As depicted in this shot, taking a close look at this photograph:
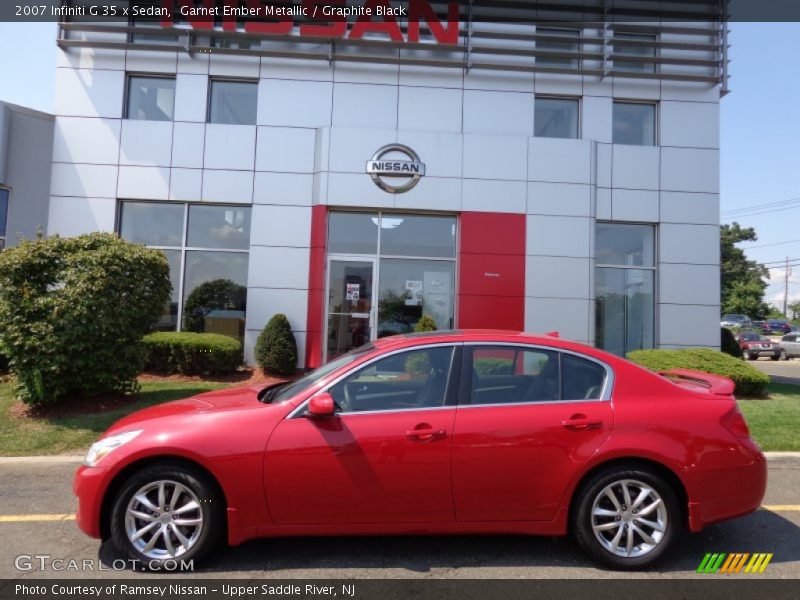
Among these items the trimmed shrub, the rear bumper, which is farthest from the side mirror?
the trimmed shrub

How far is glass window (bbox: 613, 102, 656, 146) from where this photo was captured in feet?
41.4

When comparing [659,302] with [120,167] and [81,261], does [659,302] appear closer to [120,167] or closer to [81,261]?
[81,261]

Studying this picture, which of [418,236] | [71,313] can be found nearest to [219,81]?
[418,236]

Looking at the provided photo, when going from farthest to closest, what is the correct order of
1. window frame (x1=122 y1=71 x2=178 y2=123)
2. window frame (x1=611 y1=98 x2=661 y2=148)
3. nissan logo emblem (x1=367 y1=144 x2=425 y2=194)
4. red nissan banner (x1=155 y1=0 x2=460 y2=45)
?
1. window frame (x1=611 y1=98 x2=661 y2=148)
2. window frame (x1=122 y1=71 x2=178 y2=123)
3. red nissan banner (x1=155 y1=0 x2=460 y2=45)
4. nissan logo emblem (x1=367 y1=144 x2=425 y2=194)

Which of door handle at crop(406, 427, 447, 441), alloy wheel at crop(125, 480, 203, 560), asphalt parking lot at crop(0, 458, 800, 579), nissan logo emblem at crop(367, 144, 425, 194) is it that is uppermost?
nissan logo emblem at crop(367, 144, 425, 194)

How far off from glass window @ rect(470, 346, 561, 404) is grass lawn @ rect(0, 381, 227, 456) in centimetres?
503

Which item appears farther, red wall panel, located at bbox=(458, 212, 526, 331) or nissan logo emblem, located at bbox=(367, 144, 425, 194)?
red wall panel, located at bbox=(458, 212, 526, 331)

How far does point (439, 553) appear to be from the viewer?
11.9ft

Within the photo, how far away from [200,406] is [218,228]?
29.6ft

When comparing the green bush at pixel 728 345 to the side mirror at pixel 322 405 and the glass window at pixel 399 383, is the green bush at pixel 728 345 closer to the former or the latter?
the glass window at pixel 399 383

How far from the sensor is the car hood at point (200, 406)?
11.7 ft

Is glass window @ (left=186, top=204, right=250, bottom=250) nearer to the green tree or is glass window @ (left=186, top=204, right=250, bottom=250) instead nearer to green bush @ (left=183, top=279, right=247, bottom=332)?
green bush @ (left=183, top=279, right=247, bottom=332)

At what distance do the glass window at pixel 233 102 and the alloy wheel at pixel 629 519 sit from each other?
11218mm
